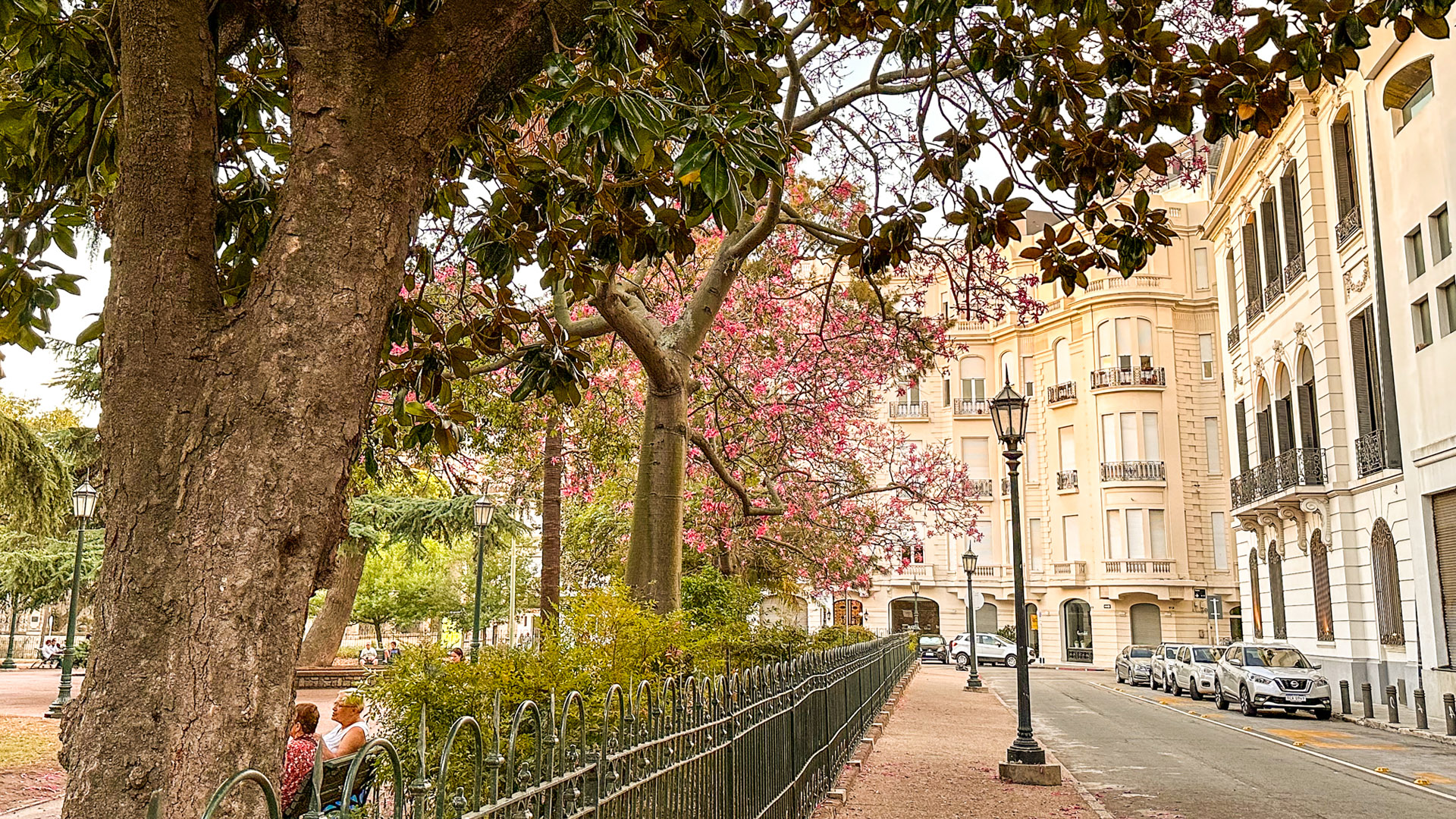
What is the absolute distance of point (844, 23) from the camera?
16.8 feet

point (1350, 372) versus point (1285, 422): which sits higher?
point (1350, 372)

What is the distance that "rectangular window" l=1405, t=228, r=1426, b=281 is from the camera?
21.3 metres

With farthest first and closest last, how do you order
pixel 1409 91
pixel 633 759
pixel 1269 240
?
pixel 1269 240 < pixel 1409 91 < pixel 633 759

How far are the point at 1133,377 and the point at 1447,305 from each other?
1077 inches

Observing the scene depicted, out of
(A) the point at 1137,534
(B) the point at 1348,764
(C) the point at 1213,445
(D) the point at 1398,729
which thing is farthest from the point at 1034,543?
(B) the point at 1348,764

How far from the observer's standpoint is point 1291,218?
27.4m

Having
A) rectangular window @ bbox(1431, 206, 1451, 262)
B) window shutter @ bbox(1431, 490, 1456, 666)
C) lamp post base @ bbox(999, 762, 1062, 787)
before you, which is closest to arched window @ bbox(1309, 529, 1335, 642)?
window shutter @ bbox(1431, 490, 1456, 666)

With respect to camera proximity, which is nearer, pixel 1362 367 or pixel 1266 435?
pixel 1362 367

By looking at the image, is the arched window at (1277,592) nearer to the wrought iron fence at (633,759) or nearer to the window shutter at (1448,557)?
the window shutter at (1448,557)

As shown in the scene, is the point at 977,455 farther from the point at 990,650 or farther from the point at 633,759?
the point at 633,759

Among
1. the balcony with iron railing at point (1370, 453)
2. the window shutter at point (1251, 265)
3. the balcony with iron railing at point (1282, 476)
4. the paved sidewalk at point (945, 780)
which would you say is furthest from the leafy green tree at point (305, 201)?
the window shutter at point (1251, 265)

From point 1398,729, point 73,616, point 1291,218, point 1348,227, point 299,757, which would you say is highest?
point 1291,218

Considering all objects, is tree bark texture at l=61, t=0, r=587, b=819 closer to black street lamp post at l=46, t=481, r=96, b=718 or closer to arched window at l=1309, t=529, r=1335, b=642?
black street lamp post at l=46, t=481, r=96, b=718

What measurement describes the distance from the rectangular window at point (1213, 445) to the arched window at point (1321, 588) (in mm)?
21368
